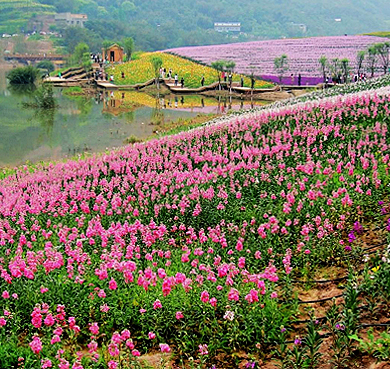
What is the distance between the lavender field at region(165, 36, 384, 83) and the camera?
65438 mm

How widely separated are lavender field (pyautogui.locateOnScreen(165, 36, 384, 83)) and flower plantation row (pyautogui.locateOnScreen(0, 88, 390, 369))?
5091cm

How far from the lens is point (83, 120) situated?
34594 millimetres

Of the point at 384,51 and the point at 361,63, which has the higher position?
the point at 384,51

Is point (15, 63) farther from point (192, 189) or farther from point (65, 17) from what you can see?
point (192, 189)

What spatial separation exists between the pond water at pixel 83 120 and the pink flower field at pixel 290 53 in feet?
60.1

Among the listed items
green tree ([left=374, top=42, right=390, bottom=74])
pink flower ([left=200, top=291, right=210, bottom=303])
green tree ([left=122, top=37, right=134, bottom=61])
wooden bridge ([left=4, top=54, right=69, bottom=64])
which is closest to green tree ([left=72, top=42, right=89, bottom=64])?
green tree ([left=122, top=37, right=134, bottom=61])

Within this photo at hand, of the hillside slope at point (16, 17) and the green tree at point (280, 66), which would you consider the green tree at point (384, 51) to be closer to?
the green tree at point (280, 66)

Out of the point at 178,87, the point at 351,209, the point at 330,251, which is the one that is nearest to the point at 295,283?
the point at 330,251

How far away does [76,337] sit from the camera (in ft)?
19.4

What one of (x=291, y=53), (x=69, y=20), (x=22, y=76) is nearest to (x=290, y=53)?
(x=291, y=53)

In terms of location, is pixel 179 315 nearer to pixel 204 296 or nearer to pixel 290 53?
pixel 204 296

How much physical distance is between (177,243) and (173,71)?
61.2 metres

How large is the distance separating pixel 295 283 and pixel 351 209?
2.27 meters

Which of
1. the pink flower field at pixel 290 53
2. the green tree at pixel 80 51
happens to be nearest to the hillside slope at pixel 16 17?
the green tree at pixel 80 51
